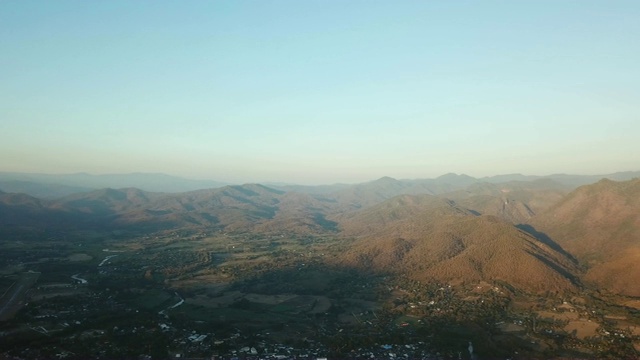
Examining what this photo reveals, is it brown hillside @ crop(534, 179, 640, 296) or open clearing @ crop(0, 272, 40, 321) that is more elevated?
brown hillside @ crop(534, 179, 640, 296)

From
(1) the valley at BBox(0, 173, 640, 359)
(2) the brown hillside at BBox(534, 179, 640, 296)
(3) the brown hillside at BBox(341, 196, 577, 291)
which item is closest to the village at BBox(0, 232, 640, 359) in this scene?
(1) the valley at BBox(0, 173, 640, 359)

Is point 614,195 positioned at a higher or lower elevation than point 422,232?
higher

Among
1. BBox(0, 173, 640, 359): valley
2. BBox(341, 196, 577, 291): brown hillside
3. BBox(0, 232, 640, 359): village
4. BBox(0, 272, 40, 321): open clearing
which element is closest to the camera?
BBox(0, 232, 640, 359): village

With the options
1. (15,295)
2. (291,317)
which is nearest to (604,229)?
(291,317)

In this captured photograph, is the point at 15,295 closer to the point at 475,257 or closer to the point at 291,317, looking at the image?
the point at 291,317

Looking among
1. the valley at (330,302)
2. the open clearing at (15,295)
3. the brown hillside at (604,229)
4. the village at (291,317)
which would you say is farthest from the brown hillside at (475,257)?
the open clearing at (15,295)

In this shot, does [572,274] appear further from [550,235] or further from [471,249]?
[550,235]

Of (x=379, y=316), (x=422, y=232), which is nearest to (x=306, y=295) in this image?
(x=379, y=316)

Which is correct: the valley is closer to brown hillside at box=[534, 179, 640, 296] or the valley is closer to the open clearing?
the open clearing

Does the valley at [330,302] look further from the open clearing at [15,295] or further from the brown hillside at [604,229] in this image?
the brown hillside at [604,229]
